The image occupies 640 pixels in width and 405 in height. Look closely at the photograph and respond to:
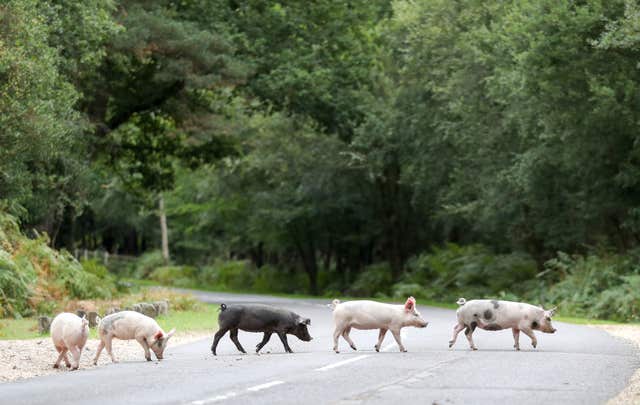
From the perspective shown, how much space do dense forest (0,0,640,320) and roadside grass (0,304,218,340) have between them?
4.06m

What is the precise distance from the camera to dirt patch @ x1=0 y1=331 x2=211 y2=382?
17031mm

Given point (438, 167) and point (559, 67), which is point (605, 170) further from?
point (438, 167)

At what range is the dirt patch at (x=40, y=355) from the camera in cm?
1703

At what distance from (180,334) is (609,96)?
14.0 meters

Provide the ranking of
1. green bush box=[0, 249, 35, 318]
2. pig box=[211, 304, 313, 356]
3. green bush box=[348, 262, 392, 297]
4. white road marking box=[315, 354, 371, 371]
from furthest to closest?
green bush box=[348, 262, 392, 297], green bush box=[0, 249, 35, 318], pig box=[211, 304, 313, 356], white road marking box=[315, 354, 371, 371]

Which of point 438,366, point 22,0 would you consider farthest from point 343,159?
point 438,366

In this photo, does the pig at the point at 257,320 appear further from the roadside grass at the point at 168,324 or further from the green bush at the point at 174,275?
the green bush at the point at 174,275

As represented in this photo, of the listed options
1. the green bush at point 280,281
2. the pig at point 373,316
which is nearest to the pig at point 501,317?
the pig at point 373,316

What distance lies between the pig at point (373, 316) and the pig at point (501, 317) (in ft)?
3.25

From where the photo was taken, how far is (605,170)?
123 ft

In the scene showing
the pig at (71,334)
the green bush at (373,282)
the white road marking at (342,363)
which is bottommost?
the white road marking at (342,363)

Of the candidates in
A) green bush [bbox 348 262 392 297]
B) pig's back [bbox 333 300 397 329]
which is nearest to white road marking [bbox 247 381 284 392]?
pig's back [bbox 333 300 397 329]

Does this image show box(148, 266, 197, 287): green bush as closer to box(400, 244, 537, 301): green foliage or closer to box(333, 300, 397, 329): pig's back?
box(400, 244, 537, 301): green foliage

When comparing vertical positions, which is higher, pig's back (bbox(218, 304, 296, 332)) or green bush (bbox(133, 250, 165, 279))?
green bush (bbox(133, 250, 165, 279))
